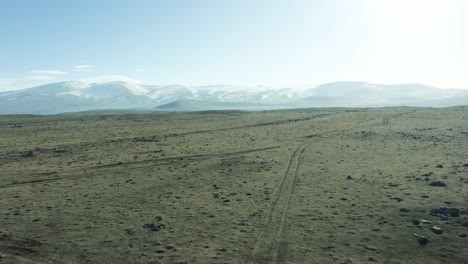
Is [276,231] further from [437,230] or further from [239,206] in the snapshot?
[437,230]

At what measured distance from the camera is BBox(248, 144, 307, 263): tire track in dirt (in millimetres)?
10430

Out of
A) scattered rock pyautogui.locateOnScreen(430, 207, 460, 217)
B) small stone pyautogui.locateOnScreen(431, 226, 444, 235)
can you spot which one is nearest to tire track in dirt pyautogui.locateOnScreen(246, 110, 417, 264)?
small stone pyautogui.locateOnScreen(431, 226, 444, 235)

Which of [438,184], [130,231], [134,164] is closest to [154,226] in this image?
[130,231]

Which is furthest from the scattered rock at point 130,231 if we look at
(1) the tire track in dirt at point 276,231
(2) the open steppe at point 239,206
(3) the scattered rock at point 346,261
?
(3) the scattered rock at point 346,261

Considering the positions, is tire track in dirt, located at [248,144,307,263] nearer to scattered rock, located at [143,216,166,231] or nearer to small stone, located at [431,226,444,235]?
scattered rock, located at [143,216,166,231]

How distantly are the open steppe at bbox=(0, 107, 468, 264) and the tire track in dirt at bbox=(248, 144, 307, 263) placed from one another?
0.05 m

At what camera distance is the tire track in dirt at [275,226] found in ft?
34.2

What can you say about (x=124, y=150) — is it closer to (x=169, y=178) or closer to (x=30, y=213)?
(x=169, y=178)

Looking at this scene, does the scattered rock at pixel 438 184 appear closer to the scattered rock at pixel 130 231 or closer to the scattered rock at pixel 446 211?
the scattered rock at pixel 446 211

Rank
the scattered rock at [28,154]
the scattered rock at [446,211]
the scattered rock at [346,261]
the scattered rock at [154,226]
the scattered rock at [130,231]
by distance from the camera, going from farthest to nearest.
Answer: the scattered rock at [28,154] → the scattered rock at [446,211] → the scattered rock at [154,226] → the scattered rock at [130,231] → the scattered rock at [346,261]

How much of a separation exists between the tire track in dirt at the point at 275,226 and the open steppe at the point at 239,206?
0.18 ft

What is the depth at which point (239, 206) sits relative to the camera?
15188mm

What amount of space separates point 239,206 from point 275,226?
2821 millimetres

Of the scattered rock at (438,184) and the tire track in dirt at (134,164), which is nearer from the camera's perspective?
the scattered rock at (438,184)
